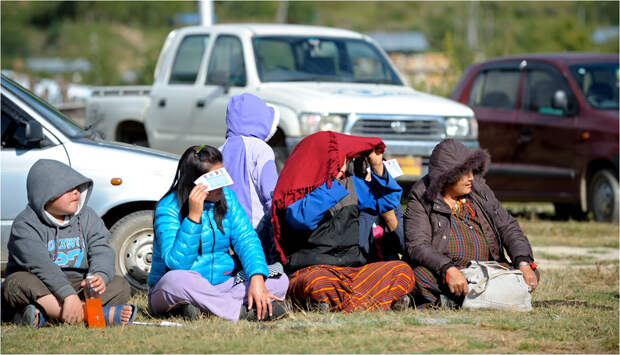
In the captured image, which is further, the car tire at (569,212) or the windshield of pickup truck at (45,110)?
the car tire at (569,212)

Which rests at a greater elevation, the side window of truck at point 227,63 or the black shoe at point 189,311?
the side window of truck at point 227,63

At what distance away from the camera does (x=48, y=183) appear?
6.03 metres

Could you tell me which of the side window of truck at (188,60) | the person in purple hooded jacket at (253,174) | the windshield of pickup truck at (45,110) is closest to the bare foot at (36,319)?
the person in purple hooded jacket at (253,174)

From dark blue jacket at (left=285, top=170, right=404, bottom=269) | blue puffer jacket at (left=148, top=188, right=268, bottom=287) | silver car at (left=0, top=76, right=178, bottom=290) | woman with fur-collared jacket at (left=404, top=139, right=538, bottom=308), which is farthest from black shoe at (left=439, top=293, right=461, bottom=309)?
silver car at (left=0, top=76, right=178, bottom=290)

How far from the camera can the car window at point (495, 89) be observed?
12.4 m

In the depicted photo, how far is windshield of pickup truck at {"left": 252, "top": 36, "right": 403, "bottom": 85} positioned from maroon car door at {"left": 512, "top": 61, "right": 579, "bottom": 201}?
1926mm

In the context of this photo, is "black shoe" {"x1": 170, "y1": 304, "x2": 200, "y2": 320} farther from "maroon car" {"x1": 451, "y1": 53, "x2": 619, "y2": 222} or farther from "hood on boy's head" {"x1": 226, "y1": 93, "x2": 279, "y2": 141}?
"maroon car" {"x1": 451, "y1": 53, "x2": 619, "y2": 222}

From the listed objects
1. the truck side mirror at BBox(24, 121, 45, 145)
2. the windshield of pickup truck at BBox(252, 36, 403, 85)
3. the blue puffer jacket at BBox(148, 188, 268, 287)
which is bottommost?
the blue puffer jacket at BBox(148, 188, 268, 287)

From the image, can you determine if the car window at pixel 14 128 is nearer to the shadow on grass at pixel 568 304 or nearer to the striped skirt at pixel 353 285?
the striped skirt at pixel 353 285

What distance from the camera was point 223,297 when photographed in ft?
19.6

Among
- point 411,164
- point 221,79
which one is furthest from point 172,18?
point 411,164

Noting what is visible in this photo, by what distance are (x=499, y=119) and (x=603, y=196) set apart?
1.58m

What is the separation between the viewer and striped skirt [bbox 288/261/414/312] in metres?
6.12

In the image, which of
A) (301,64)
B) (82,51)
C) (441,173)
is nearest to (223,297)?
(441,173)
